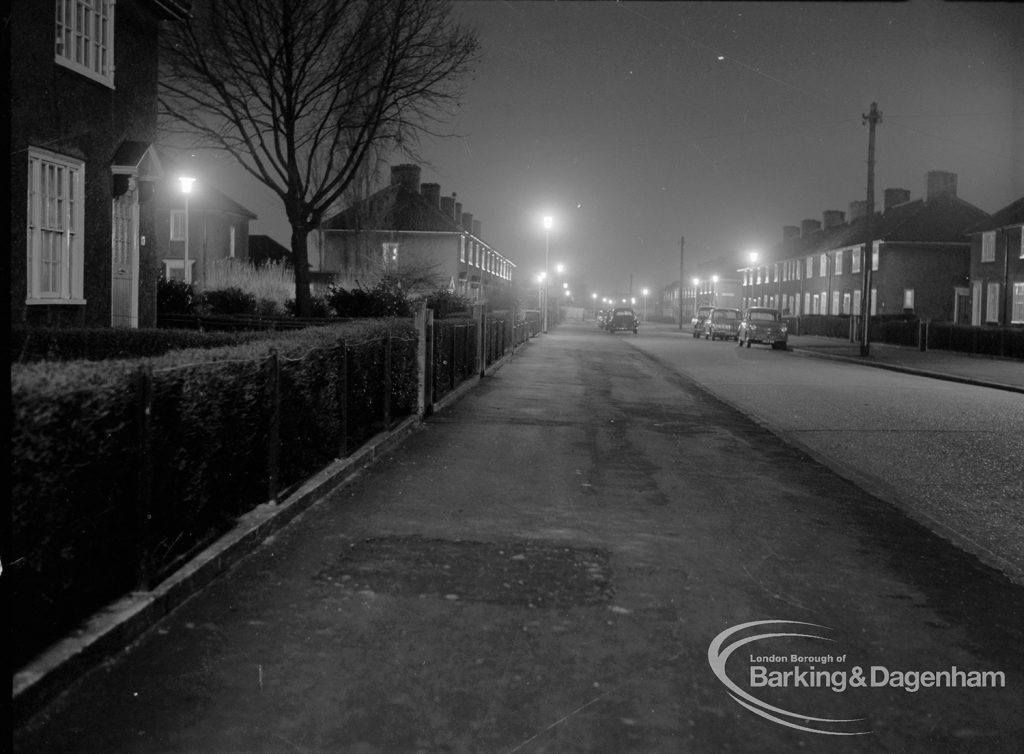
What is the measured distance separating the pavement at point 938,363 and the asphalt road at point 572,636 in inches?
677

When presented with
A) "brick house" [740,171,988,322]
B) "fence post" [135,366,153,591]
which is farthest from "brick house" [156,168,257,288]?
"fence post" [135,366,153,591]

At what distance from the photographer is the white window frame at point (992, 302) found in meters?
48.4

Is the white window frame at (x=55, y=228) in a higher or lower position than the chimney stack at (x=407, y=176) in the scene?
lower

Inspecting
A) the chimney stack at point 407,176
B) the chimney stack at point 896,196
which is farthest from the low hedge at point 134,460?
the chimney stack at point 896,196

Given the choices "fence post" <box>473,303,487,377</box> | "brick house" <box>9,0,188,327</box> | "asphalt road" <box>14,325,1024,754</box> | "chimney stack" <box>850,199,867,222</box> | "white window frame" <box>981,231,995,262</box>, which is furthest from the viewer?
"chimney stack" <box>850,199,867,222</box>

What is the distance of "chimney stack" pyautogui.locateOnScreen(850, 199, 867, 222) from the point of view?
76.6 meters

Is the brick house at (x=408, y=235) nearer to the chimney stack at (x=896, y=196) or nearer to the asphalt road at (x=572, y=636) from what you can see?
the chimney stack at (x=896, y=196)

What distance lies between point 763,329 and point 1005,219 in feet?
44.7

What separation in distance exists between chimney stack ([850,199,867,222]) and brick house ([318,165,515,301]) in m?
29.1

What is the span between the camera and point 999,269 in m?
48.1

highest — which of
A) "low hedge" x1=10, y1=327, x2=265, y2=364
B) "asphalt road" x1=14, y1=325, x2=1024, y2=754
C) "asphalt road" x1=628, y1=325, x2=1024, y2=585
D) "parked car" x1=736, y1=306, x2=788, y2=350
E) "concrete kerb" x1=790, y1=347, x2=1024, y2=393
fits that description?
"parked car" x1=736, y1=306, x2=788, y2=350

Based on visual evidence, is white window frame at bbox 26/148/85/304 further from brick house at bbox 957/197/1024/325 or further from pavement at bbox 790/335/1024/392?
brick house at bbox 957/197/1024/325

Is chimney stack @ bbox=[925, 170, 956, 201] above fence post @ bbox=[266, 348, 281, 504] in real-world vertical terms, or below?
above

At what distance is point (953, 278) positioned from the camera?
200 ft
